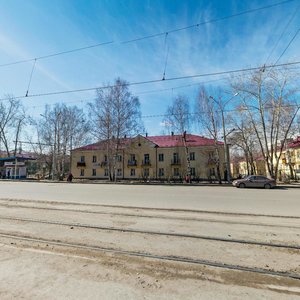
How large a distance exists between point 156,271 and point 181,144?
36436 millimetres

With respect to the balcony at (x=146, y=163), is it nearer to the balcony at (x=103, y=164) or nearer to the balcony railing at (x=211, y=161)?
the balcony at (x=103, y=164)

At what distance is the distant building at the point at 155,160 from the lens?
38.0m

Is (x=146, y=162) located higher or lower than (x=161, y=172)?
higher

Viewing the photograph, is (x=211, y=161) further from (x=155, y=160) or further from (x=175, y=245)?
(x=175, y=245)

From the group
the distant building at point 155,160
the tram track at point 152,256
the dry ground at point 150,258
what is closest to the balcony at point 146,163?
the distant building at point 155,160

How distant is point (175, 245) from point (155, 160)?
1413 inches

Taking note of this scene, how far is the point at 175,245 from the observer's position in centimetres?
489

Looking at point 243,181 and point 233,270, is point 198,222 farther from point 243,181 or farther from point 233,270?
point 243,181

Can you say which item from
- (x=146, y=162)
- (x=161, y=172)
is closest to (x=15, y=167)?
(x=146, y=162)

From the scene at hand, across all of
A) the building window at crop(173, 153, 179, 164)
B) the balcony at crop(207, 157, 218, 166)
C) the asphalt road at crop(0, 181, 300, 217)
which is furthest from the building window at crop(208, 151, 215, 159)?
the asphalt road at crop(0, 181, 300, 217)

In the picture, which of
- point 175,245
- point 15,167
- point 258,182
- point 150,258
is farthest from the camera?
point 15,167

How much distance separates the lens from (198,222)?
6996 millimetres

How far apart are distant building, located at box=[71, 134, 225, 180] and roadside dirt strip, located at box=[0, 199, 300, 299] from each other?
Answer: 97.1 ft

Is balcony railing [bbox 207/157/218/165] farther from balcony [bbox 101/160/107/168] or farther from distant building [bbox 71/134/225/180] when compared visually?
balcony [bbox 101/160/107/168]
